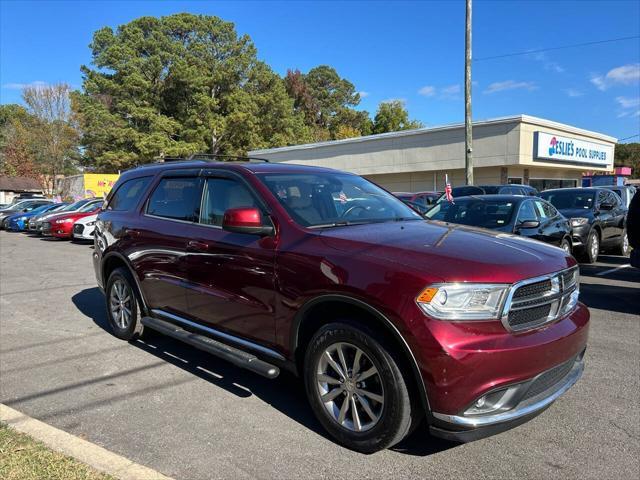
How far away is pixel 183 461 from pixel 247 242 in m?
1.56

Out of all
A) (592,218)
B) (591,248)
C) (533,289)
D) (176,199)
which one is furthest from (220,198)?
(592,218)

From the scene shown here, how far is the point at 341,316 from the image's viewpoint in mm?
3268

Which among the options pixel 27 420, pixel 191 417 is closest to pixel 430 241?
pixel 191 417

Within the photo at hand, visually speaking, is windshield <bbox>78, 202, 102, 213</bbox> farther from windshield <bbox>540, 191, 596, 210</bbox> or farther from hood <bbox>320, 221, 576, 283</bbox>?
hood <bbox>320, 221, 576, 283</bbox>

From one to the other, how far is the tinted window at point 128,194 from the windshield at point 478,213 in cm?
439

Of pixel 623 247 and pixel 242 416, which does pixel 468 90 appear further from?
pixel 242 416

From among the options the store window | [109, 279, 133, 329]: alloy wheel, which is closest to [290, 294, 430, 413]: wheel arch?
[109, 279, 133, 329]: alloy wheel

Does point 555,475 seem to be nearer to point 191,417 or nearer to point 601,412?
point 601,412

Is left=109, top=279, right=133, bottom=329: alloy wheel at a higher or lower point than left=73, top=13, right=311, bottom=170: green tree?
lower

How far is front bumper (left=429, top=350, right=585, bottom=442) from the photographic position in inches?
108

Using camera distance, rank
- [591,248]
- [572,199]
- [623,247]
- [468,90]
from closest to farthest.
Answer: [591,248] < [572,199] < [623,247] < [468,90]

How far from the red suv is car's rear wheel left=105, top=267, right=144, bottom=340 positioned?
76 cm

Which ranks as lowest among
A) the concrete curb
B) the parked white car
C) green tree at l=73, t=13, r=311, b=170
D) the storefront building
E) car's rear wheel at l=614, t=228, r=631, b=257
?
car's rear wheel at l=614, t=228, r=631, b=257

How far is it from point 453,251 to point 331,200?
56.2 inches
